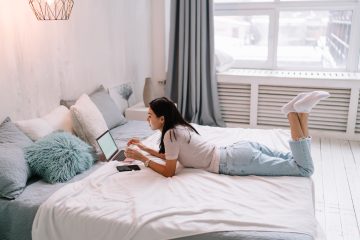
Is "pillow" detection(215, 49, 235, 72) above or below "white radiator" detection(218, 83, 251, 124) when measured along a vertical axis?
above

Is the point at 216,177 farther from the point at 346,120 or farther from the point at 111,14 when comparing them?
the point at 346,120

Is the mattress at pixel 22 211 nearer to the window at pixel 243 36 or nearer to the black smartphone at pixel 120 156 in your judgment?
the black smartphone at pixel 120 156

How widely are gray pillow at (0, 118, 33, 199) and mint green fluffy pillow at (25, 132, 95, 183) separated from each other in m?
0.06

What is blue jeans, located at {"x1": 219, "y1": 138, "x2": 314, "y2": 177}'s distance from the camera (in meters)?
2.08

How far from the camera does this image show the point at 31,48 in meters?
2.47

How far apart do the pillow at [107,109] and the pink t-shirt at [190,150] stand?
1.02 m

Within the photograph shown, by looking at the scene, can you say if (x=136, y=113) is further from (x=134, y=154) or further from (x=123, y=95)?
(x=134, y=154)

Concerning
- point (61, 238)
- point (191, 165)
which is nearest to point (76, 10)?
point (191, 165)

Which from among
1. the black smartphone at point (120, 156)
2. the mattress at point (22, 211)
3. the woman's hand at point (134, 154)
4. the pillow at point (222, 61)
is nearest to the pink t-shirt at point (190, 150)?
the woman's hand at point (134, 154)

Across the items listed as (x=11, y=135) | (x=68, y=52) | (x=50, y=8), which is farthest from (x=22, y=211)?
(x=68, y=52)

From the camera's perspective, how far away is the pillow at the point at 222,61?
4.26m

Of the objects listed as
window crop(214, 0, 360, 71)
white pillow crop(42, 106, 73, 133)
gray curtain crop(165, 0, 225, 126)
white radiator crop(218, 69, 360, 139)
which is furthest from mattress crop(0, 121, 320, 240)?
window crop(214, 0, 360, 71)

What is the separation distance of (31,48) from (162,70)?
2087 millimetres

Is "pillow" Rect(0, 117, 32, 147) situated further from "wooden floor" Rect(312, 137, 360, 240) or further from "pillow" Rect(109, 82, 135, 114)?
"wooden floor" Rect(312, 137, 360, 240)
